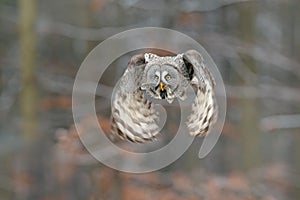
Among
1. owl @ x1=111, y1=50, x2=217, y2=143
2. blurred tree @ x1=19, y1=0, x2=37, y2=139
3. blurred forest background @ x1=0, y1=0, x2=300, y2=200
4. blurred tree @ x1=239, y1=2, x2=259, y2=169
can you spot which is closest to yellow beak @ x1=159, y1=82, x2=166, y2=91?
owl @ x1=111, y1=50, x2=217, y2=143

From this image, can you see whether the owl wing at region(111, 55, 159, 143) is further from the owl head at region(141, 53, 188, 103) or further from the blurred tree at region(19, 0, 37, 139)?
the blurred tree at region(19, 0, 37, 139)

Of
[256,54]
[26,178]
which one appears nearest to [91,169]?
[26,178]

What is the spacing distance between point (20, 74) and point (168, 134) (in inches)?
34.6

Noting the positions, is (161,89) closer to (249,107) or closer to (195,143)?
(195,143)

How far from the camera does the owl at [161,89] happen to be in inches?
15.4

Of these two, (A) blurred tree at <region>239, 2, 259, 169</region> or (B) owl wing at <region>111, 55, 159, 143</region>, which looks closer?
(B) owl wing at <region>111, 55, 159, 143</region>

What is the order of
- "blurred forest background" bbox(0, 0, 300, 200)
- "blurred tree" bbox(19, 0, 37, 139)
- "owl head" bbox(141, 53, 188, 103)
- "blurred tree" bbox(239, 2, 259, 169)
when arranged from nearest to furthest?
"owl head" bbox(141, 53, 188, 103), "blurred forest background" bbox(0, 0, 300, 200), "blurred tree" bbox(239, 2, 259, 169), "blurred tree" bbox(19, 0, 37, 139)

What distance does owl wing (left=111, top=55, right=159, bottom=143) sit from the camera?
1.29 ft

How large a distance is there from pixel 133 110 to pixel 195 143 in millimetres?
1805

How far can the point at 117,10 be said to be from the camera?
2359 millimetres

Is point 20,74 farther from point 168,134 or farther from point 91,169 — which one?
point 168,134

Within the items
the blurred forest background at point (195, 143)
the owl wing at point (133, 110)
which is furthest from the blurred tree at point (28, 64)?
the owl wing at point (133, 110)

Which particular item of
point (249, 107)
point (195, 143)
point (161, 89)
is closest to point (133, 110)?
point (161, 89)

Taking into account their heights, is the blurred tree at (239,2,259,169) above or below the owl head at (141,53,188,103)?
above
